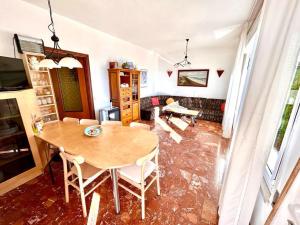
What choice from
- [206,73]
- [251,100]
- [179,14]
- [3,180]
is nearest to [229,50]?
[206,73]

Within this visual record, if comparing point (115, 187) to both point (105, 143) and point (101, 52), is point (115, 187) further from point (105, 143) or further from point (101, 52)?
point (101, 52)

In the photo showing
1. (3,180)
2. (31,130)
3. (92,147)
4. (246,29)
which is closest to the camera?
(92,147)

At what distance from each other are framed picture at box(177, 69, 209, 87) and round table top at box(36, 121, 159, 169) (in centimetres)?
445

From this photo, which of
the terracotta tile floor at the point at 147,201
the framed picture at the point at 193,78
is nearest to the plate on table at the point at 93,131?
the terracotta tile floor at the point at 147,201

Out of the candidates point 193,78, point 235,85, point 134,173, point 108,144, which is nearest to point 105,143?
point 108,144

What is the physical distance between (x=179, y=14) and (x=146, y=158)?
8.84 feet

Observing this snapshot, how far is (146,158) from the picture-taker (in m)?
1.35

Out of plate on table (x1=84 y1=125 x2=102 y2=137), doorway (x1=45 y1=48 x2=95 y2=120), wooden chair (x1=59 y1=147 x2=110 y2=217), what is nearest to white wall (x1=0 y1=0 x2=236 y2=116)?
doorway (x1=45 y1=48 x2=95 y2=120)

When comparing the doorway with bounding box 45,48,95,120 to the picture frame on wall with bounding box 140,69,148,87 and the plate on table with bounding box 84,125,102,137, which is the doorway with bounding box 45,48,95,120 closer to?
the plate on table with bounding box 84,125,102,137

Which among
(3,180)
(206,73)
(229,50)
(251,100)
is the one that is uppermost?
(229,50)

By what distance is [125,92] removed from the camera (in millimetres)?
4090

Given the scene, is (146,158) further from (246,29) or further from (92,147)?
(246,29)

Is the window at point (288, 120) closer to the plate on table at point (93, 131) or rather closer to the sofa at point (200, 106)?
the plate on table at point (93, 131)

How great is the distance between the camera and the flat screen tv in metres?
1.79
